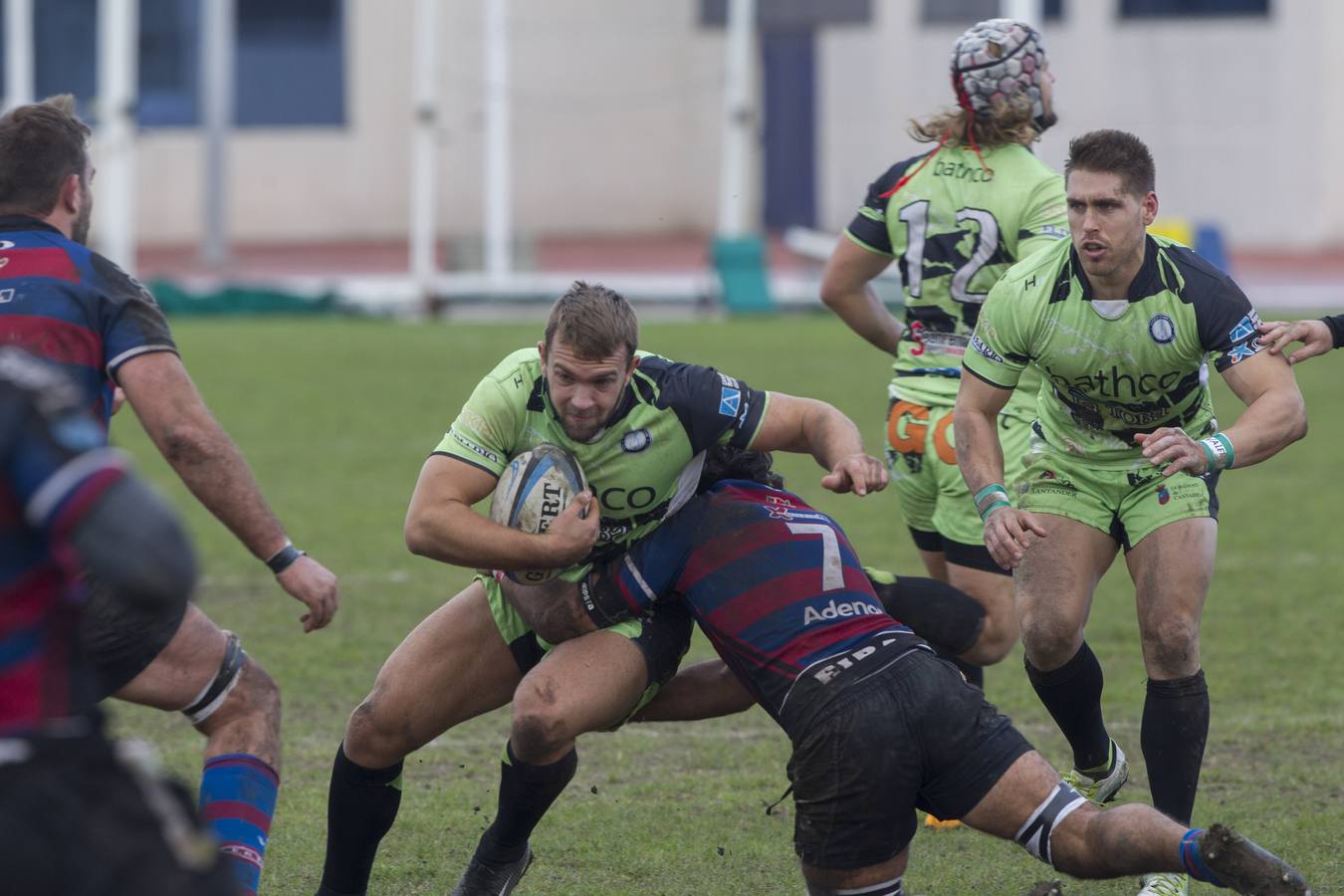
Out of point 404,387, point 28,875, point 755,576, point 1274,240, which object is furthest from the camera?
point 1274,240

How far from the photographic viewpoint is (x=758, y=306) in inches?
878

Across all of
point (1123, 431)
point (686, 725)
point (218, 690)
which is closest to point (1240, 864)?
point (1123, 431)

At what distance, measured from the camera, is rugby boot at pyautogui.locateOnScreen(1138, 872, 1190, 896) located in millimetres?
5219

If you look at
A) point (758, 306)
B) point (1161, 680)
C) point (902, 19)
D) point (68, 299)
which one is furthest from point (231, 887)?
point (902, 19)

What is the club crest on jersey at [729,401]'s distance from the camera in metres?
5.25

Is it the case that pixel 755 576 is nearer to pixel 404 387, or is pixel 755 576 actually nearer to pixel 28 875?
pixel 28 875

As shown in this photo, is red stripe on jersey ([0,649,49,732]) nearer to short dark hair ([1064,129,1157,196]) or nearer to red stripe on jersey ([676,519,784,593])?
red stripe on jersey ([676,519,784,593])

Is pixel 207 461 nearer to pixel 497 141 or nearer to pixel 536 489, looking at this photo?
pixel 536 489

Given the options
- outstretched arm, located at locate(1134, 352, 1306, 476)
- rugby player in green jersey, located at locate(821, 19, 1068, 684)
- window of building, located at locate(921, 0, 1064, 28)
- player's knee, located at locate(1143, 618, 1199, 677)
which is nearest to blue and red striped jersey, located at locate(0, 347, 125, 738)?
outstretched arm, located at locate(1134, 352, 1306, 476)

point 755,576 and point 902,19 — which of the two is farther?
point 902,19

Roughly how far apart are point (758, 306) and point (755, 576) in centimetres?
1741

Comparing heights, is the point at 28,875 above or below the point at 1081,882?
above

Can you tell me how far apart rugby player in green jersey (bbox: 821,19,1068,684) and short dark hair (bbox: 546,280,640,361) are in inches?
68.3

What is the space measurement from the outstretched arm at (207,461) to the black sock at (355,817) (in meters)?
0.52
